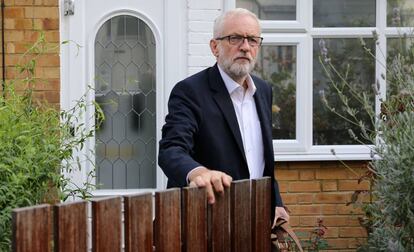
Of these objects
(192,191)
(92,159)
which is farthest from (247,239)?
(92,159)

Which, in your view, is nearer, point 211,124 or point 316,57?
point 211,124

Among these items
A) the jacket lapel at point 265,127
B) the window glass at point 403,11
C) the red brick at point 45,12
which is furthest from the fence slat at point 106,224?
the window glass at point 403,11

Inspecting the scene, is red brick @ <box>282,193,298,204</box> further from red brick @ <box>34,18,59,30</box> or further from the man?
the man

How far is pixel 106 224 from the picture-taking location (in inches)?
115

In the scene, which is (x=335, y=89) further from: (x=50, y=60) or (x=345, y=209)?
(x=50, y=60)

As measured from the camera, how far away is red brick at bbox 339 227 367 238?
690 cm

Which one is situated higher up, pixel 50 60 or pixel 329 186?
pixel 50 60

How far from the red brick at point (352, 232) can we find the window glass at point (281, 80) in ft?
2.61

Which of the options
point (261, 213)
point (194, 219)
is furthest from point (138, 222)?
point (261, 213)

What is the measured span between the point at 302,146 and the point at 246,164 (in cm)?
291

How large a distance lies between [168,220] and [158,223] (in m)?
0.05

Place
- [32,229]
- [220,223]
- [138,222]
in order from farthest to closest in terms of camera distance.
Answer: [220,223] < [138,222] < [32,229]

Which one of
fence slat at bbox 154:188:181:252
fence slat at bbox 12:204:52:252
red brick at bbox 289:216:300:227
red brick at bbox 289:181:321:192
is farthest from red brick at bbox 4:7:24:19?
fence slat at bbox 12:204:52:252

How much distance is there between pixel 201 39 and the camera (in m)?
6.59
